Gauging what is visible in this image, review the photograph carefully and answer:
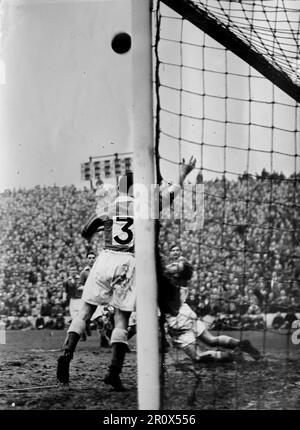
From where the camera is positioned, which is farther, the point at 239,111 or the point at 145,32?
the point at 239,111

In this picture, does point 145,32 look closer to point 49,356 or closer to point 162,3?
point 162,3

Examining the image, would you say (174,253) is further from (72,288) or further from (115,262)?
(72,288)

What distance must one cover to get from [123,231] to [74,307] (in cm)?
35

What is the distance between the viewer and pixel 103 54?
7.18 feet

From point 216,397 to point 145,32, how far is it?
139cm

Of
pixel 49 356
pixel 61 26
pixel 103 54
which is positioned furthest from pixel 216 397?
pixel 61 26

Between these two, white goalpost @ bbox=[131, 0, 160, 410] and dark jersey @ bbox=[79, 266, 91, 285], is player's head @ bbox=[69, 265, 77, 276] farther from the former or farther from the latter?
white goalpost @ bbox=[131, 0, 160, 410]

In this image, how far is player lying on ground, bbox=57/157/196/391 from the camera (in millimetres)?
2184

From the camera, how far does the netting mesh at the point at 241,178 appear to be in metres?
2.19

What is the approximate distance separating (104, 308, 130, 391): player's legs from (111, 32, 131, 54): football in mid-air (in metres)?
1.00

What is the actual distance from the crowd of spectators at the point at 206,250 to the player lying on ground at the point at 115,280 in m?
0.05

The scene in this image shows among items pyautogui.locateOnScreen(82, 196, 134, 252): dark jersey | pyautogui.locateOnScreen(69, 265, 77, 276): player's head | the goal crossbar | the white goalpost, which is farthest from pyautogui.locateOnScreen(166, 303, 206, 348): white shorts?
the goal crossbar

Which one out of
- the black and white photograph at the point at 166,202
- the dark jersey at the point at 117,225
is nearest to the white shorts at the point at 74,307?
the black and white photograph at the point at 166,202
